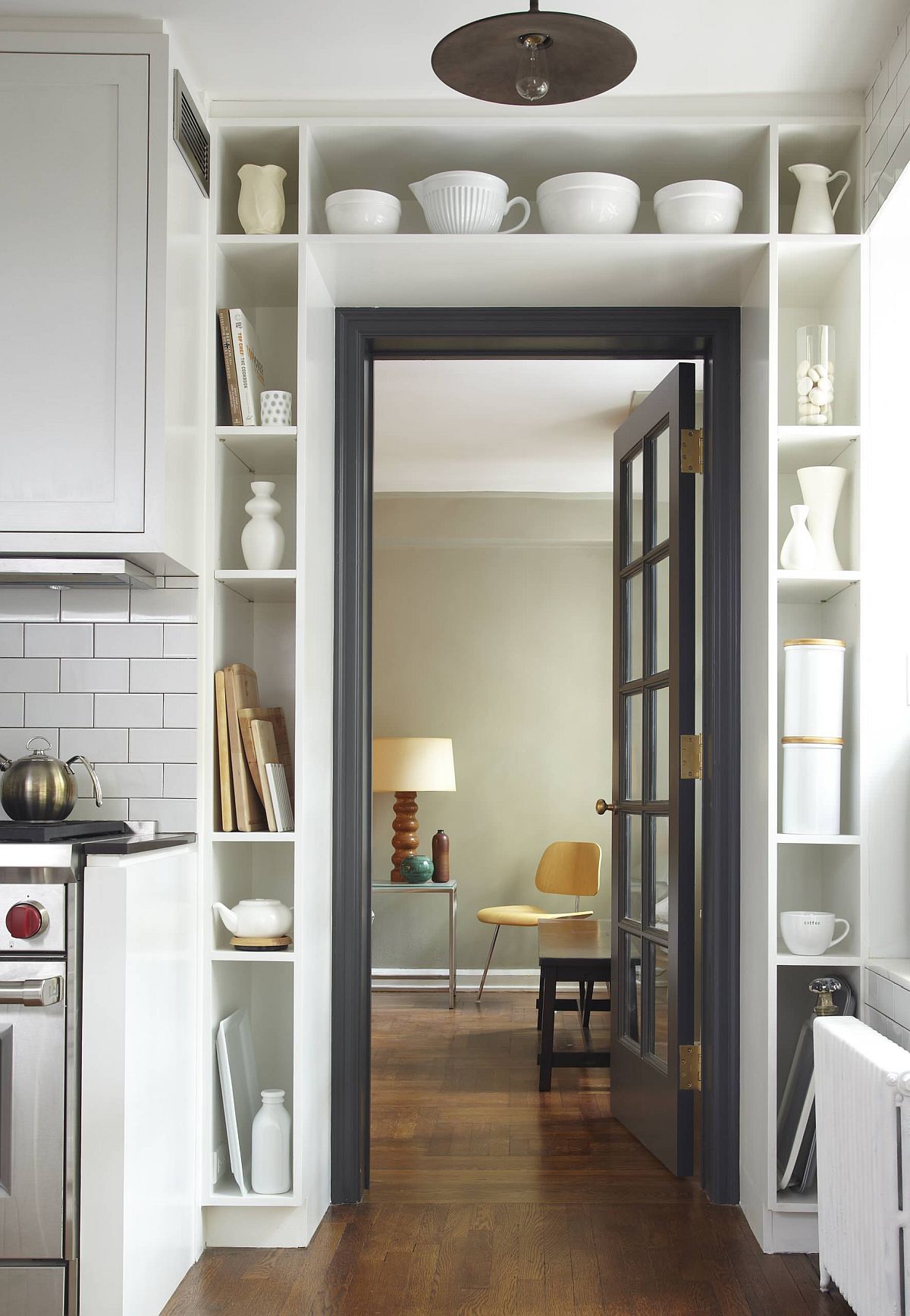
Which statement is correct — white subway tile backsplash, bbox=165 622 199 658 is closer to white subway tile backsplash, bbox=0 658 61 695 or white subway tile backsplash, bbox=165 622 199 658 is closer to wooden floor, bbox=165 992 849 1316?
white subway tile backsplash, bbox=0 658 61 695

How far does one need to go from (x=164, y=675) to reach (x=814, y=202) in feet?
6.28

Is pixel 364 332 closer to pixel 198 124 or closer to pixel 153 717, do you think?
pixel 198 124

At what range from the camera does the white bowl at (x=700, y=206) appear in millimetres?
2852

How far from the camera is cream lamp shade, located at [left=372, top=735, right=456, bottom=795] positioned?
623cm

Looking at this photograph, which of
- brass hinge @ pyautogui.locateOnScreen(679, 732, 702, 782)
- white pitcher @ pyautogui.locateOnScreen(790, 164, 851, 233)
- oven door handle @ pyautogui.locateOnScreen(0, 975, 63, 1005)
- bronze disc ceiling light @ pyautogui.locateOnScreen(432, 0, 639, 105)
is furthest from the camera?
brass hinge @ pyautogui.locateOnScreen(679, 732, 702, 782)

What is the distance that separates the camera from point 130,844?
89.4 inches

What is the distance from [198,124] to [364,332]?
687 mm

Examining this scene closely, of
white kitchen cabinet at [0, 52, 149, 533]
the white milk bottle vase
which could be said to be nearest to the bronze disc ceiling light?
white kitchen cabinet at [0, 52, 149, 533]

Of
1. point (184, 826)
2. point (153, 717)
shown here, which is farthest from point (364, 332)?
point (184, 826)

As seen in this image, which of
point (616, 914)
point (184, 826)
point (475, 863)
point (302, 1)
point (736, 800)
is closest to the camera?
point (302, 1)

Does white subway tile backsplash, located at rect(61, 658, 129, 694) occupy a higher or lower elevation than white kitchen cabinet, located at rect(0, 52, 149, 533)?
lower

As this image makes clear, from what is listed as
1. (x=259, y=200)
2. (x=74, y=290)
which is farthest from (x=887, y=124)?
(x=74, y=290)

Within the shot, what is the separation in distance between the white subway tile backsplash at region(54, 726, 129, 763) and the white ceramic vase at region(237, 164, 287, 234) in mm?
1252

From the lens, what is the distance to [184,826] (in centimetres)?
279
